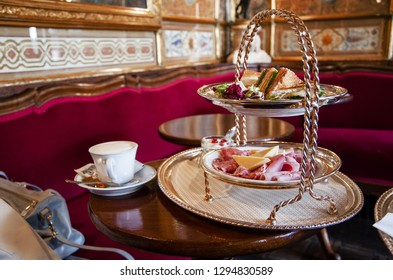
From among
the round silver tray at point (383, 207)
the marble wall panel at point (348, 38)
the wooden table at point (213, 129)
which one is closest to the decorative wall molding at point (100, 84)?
the marble wall panel at point (348, 38)

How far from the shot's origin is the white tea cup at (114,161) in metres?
0.52

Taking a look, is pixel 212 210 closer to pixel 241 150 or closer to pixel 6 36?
pixel 241 150

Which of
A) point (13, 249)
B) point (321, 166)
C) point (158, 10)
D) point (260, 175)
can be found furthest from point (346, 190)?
point (158, 10)

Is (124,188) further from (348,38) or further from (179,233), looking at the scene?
(348,38)

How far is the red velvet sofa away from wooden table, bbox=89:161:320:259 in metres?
0.16

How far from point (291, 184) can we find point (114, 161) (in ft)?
0.89

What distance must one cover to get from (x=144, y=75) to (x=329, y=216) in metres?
1.10

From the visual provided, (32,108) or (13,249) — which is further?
(32,108)

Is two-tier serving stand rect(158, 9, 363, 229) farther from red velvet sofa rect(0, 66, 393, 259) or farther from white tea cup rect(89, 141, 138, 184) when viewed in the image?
red velvet sofa rect(0, 66, 393, 259)

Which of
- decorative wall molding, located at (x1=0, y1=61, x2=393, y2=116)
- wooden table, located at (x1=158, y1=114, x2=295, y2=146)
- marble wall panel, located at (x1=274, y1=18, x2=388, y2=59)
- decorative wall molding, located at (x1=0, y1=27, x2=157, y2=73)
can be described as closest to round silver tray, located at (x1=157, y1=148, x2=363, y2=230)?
wooden table, located at (x1=158, y1=114, x2=295, y2=146)

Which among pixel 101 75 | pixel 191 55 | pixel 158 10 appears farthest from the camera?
pixel 191 55

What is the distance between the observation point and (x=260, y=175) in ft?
1.51

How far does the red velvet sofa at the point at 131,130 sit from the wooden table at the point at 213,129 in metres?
0.22

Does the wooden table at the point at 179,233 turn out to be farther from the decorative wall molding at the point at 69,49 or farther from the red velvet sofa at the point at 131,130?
the decorative wall molding at the point at 69,49
